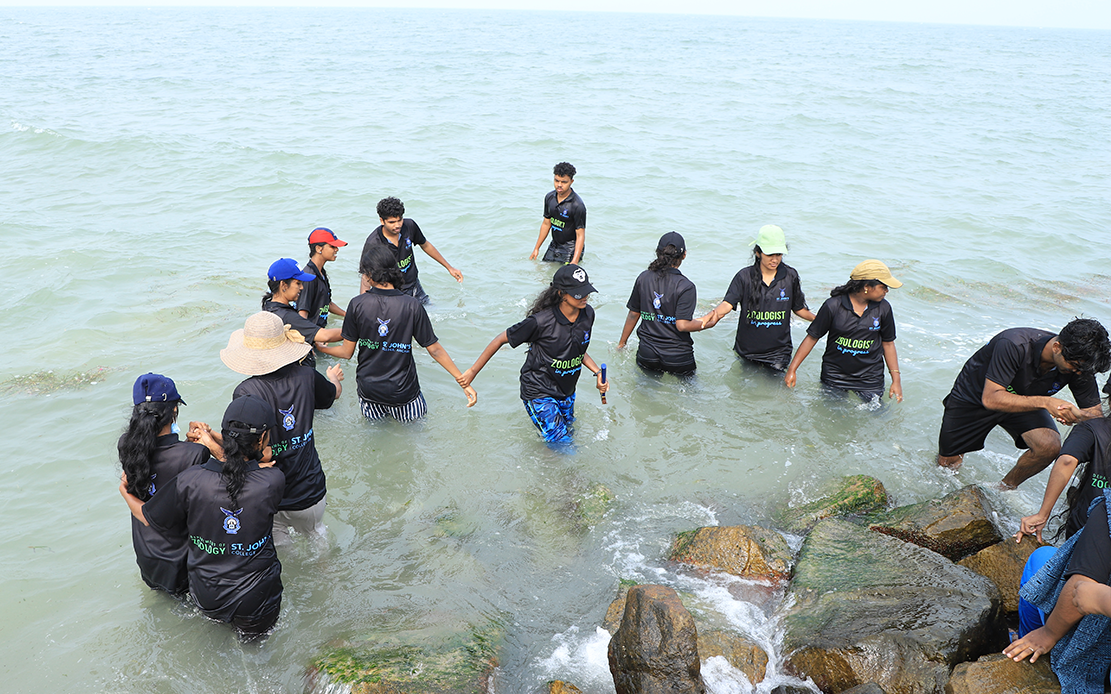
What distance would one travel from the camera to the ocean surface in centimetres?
500

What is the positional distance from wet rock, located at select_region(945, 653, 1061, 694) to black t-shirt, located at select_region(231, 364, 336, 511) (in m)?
4.15

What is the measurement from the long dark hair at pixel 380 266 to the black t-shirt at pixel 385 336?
13cm

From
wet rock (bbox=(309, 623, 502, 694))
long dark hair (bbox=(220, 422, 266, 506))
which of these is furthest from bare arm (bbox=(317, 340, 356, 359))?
wet rock (bbox=(309, 623, 502, 694))

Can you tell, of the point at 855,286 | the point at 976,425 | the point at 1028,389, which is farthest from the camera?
the point at 855,286

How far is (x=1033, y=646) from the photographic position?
382 centimetres

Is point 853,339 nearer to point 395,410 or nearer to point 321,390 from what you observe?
point 395,410

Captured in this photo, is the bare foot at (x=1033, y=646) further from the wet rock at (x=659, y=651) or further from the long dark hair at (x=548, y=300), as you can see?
the long dark hair at (x=548, y=300)

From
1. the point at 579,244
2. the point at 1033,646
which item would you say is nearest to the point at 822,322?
the point at 1033,646

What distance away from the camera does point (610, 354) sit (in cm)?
913

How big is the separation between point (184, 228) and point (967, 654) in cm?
1406

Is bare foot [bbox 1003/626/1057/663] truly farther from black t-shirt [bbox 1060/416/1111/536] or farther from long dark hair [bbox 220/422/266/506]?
long dark hair [bbox 220/422/266/506]

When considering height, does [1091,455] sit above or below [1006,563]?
above

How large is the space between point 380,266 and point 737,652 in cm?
395

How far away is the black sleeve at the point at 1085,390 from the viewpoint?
5.55 meters
